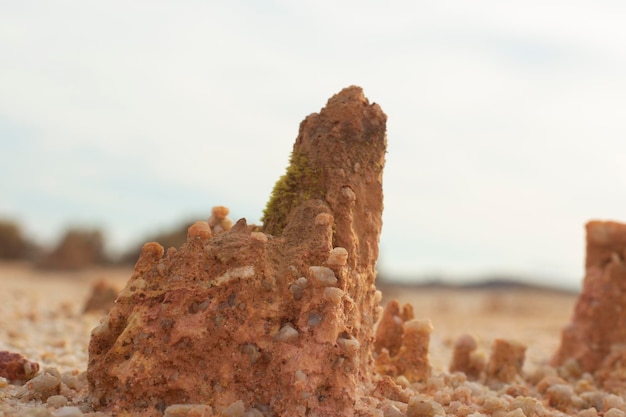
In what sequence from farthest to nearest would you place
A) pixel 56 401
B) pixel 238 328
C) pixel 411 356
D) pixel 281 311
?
pixel 411 356, pixel 56 401, pixel 281 311, pixel 238 328

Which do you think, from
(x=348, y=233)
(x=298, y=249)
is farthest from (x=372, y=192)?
(x=298, y=249)

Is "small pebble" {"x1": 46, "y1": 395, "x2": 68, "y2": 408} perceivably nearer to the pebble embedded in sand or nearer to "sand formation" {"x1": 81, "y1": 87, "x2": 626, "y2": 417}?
"sand formation" {"x1": 81, "y1": 87, "x2": 626, "y2": 417}

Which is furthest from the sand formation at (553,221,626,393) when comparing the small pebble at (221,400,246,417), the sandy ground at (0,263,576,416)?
the small pebble at (221,400,246,417)

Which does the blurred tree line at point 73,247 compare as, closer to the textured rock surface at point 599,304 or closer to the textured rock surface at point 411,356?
the textured rock surface at point 599,304

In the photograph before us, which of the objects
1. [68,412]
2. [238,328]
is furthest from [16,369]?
[238,328]

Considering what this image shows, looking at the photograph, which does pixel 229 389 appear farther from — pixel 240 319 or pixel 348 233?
pixel 348 233

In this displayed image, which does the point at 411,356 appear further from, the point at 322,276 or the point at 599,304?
the point at 599,304

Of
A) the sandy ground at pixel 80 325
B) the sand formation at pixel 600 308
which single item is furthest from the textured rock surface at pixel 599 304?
the sandy ground at pixel 80 325
